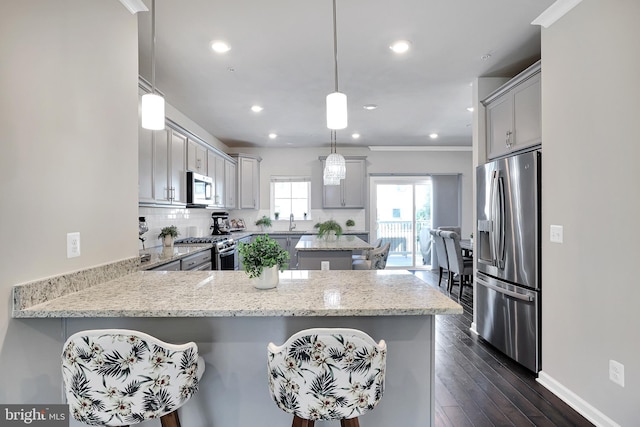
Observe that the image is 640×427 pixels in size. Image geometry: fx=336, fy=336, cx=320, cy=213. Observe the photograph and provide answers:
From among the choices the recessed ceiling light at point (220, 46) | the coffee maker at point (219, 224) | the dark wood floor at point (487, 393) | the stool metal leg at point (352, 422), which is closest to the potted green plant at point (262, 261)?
the stool metal leg at point (352, 422)

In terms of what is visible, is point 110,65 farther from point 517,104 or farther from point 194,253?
point 517,104

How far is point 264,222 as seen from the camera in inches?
266

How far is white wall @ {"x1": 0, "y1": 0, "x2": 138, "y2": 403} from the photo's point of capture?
131 centimetres

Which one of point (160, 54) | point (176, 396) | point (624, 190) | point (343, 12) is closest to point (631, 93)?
point (624, 190)

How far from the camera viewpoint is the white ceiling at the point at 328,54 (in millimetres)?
2330

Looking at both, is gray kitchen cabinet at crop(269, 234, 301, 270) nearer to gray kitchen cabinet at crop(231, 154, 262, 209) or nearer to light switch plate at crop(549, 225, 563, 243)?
gray kitchen cabinet at crop(231, 154, 262, 209)

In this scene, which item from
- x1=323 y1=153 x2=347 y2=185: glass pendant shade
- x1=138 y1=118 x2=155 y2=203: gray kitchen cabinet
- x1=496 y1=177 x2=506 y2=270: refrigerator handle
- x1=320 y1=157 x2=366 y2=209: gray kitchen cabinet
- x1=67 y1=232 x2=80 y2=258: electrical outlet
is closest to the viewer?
x1=67 y1=232 x2=80 y2=258: electrical outlet

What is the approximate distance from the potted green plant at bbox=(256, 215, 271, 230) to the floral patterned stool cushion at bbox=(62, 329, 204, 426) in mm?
5645

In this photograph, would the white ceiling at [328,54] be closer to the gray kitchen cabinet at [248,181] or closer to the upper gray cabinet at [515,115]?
the upper gray cabinet at [515,115]

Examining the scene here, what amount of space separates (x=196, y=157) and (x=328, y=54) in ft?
7.82

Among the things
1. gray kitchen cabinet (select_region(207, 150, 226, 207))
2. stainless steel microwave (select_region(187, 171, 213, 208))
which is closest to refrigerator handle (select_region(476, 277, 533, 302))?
stainless steel microwave (select_region(187, 171, 213, 208))

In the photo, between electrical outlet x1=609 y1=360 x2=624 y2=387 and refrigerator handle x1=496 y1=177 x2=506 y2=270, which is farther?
refrigerator handle x1=496 y1=177 x2=506 y2=270

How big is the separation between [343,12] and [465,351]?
9.82 feet

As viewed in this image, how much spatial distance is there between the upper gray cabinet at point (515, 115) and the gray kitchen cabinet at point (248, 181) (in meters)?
4.40
